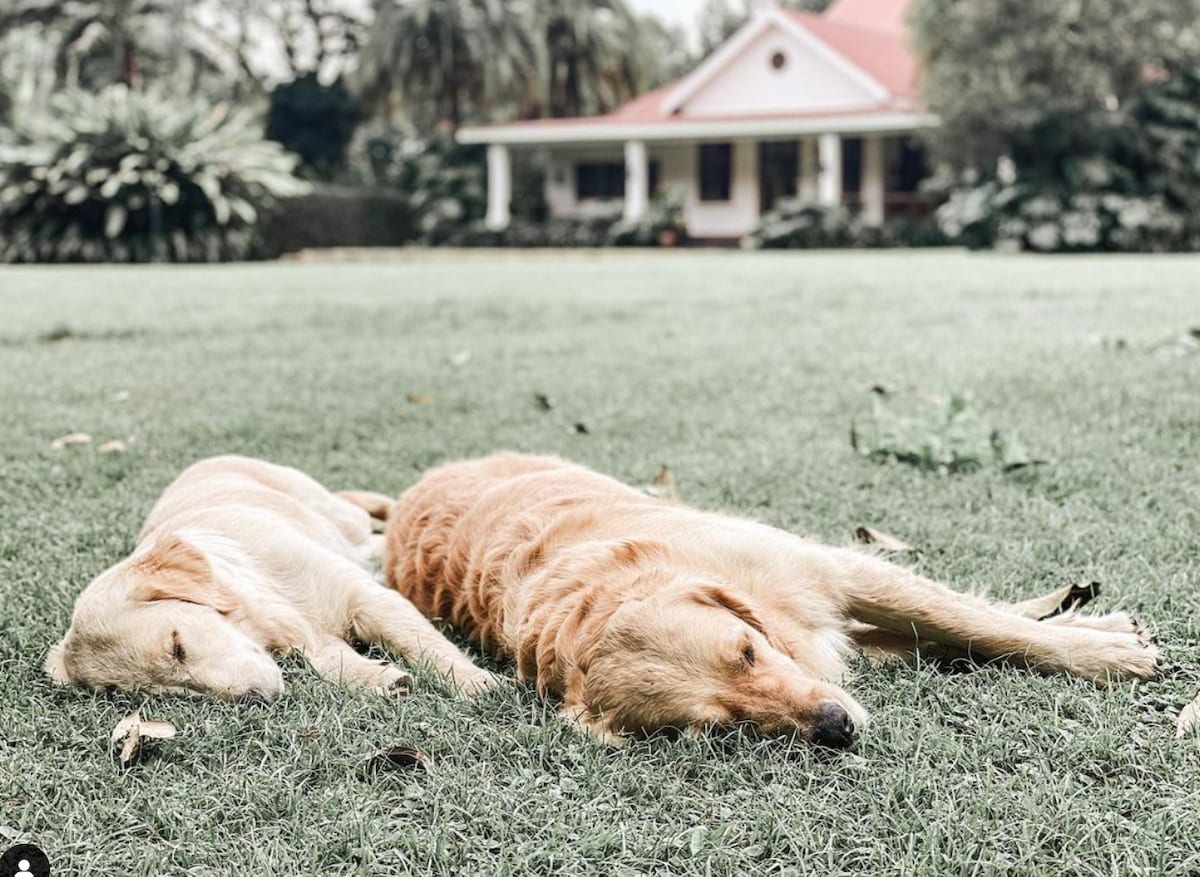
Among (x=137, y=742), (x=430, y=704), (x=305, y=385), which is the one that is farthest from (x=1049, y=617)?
(x=305, y=385)

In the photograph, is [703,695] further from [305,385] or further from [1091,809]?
[305,385]

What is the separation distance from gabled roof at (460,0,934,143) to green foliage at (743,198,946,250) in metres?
2.90

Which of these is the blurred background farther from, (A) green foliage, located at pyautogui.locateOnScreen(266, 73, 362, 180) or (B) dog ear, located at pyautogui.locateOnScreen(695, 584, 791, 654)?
(B) dog ear, located at pyautogui.locateOnScreen(695, 584, 791, 654)

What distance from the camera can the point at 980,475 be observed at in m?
4.32

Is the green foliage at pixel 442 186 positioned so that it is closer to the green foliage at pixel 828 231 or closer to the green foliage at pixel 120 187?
the green foliage at pixel 828 231

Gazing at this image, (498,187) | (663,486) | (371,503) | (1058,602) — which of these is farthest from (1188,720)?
(498,187)

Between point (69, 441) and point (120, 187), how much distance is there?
58.0ft

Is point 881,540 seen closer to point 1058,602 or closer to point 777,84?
point 1058,602

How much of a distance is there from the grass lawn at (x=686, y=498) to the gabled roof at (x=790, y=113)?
2104cm

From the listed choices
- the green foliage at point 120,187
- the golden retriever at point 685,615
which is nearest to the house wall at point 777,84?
the green foliage at point 120,187

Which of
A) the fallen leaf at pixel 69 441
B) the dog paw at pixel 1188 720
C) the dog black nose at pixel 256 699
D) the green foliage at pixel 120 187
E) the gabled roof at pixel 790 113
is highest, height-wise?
the gabled roof at pixel 790 113

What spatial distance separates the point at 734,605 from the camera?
2.41m

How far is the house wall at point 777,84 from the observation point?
31.3 m

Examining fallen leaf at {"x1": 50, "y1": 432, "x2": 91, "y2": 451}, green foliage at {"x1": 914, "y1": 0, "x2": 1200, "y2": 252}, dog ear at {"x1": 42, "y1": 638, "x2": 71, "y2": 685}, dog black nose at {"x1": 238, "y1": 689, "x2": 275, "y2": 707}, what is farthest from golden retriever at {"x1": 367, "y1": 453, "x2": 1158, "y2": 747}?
green foliage at {"x1": 914, "y1": 0, "x2": 1200, "y2": 252}
